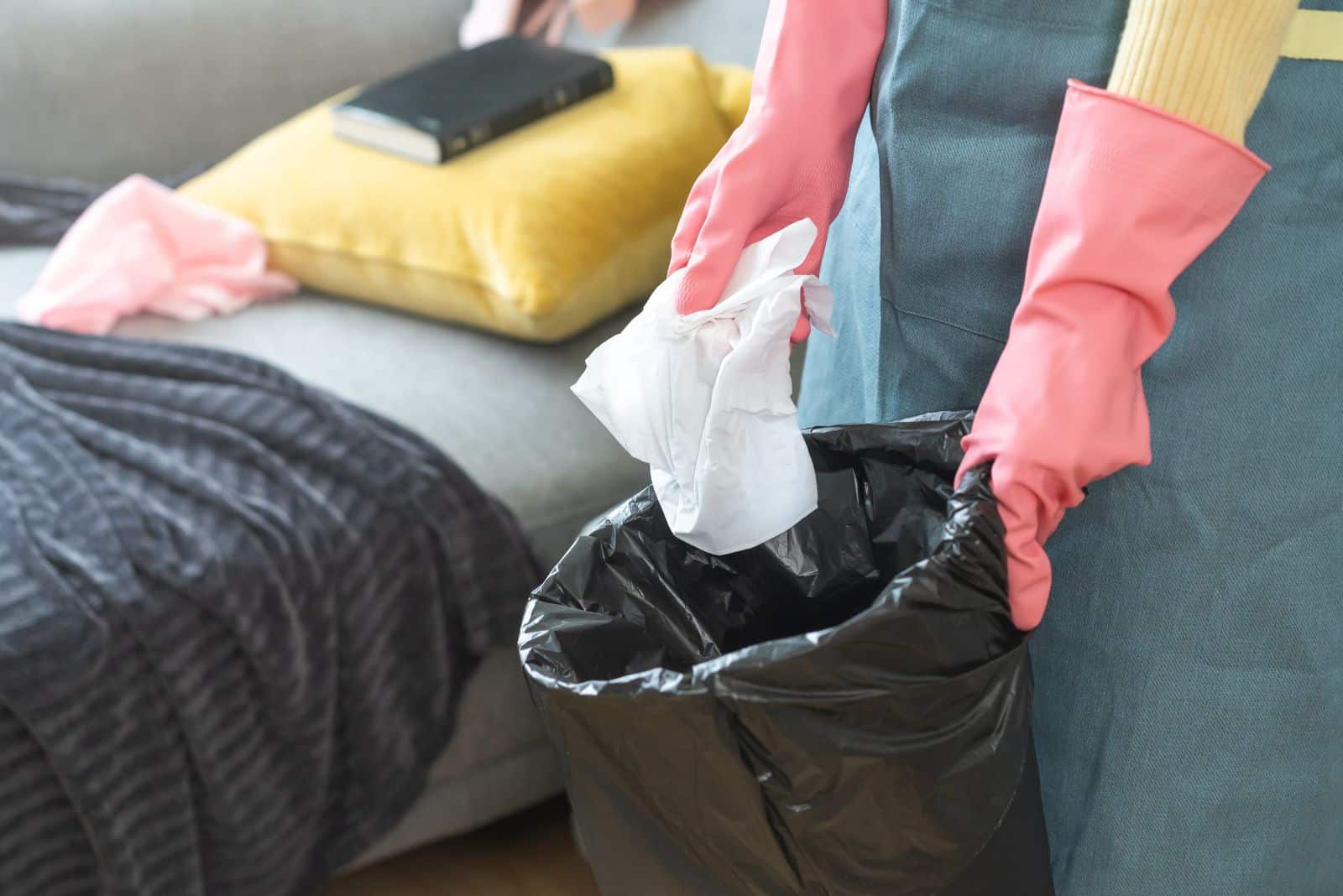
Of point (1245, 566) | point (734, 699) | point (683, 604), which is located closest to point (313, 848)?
point (683, 604)

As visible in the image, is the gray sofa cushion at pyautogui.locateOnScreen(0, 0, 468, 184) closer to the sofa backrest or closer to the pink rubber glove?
the sofa backrest

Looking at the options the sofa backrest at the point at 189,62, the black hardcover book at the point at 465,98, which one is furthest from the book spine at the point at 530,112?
the sofa backrest at the point at 189,62

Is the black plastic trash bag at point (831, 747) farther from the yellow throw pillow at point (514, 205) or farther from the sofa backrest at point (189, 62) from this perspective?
the sofa backrest at point (189, 62)

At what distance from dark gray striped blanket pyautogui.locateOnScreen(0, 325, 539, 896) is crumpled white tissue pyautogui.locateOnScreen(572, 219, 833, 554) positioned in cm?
55

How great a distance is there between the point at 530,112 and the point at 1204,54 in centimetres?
106

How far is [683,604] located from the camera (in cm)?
80

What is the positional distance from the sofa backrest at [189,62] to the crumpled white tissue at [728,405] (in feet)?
3.32

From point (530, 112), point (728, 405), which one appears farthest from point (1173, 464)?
point (530, 112)

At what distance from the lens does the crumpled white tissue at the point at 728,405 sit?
72 centimetres

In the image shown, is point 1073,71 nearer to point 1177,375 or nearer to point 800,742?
point 1177,375

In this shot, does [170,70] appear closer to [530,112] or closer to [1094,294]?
[530,112]

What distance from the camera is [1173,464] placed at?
710 mm

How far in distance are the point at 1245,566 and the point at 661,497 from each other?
1.06 feet

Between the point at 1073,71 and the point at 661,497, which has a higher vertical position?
the point at 1073,71
